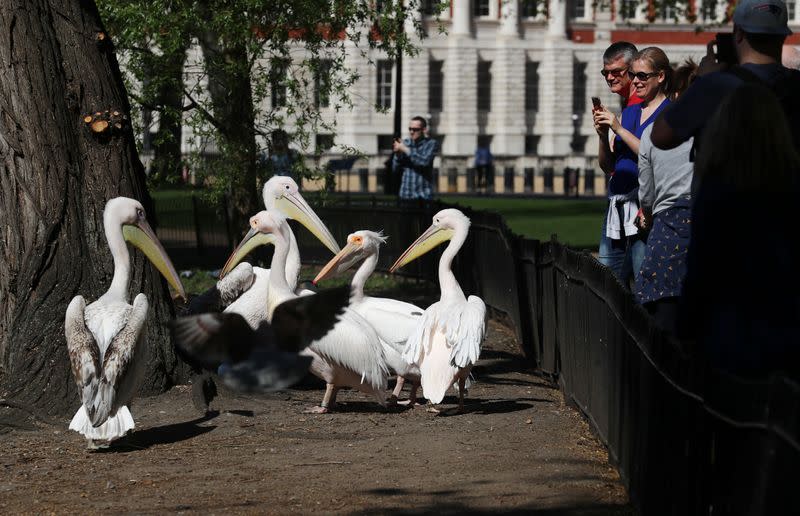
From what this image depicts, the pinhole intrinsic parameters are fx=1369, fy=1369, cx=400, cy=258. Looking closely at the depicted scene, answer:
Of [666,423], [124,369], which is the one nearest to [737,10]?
[666,423]

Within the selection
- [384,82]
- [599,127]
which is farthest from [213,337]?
[384,82]

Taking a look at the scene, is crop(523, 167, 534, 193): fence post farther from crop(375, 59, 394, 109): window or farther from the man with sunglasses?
the man with sunglasses

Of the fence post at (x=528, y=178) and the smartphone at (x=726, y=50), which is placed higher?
the smartphone at (x=726, y=50)

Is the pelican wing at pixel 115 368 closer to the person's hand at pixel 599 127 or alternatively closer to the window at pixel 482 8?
the person's hand at pixel 599 127

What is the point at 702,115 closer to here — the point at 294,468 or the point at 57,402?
the point at 294,468

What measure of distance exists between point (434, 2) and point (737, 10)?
10.4 meters

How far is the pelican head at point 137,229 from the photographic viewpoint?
838cm

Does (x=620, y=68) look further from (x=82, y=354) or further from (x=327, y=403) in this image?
(x=82, y=354)

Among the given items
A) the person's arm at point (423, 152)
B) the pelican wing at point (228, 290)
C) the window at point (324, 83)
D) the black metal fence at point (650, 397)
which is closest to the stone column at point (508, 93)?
the person's arm at point (423, 152)

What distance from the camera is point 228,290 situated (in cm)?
986

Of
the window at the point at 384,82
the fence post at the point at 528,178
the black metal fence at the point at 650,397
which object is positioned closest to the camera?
the black metal fence at the point at 650,397

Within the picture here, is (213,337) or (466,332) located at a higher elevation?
(213,337)

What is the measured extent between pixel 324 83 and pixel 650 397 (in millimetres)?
11390

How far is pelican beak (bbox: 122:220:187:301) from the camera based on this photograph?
8477 millimetres
